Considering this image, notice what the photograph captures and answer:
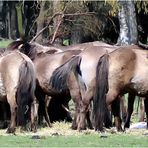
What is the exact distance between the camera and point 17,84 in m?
11.1

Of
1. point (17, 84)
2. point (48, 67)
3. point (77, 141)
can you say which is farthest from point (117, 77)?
point (48, 67)

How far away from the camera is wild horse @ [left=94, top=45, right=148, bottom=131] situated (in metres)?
10.9

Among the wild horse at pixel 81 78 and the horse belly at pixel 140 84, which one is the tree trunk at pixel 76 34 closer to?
the wild horse at pixel 81 78

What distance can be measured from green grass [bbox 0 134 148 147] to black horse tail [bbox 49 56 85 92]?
195cm

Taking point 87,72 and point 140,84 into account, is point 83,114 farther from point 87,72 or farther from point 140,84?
point 140,84

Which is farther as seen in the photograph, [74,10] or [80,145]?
[74,10]

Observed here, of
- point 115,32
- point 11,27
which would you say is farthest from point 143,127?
point 11,27

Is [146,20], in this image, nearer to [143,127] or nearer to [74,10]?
[74,10]

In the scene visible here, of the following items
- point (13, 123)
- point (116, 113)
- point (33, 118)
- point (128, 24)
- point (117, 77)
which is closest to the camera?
point (117, 77)

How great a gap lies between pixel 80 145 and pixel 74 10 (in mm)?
12193

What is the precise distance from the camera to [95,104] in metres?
11.0

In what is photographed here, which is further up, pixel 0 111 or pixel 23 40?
pixel 23 40

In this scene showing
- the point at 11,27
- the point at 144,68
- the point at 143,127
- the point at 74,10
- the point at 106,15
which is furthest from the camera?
the point at 11,27

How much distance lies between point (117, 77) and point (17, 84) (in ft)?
6.41
